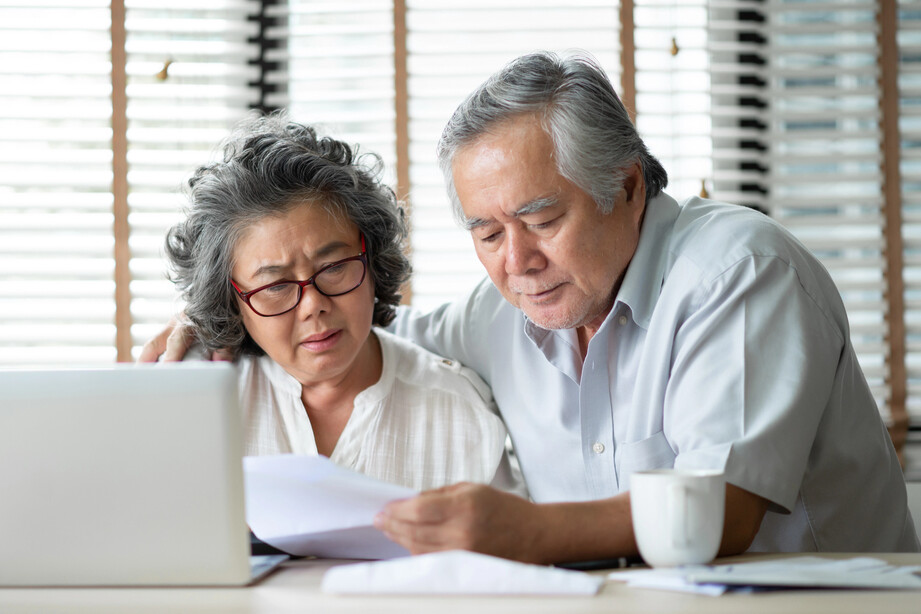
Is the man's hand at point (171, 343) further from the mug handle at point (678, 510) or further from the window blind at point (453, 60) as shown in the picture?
the mug handle at point (678, 510)

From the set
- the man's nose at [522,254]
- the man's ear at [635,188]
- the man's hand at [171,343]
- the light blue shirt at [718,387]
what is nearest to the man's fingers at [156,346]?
the man's hand at [171,343]

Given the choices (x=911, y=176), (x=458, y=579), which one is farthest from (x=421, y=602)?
(x=911, y=176)

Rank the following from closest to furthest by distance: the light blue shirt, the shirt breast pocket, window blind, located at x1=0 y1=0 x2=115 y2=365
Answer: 1. the light blue shirt
2. the shirt breast pocket
3. window blind, located at x1=0 y1=0 x2=115 y2=365

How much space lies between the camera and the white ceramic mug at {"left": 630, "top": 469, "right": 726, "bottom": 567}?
1059 mm

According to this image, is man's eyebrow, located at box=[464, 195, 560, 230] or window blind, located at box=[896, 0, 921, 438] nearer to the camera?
man's eyebrow, located at box=[464, 195, 560, 230]

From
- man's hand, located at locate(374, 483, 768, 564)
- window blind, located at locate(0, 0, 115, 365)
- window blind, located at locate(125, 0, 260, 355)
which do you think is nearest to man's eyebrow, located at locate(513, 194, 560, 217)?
man's hand, located at locate(374, 483, 768, 564)

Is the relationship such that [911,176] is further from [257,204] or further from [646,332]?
[257,204]

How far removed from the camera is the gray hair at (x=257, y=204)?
1770mm

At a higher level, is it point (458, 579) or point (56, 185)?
point (56, 185)

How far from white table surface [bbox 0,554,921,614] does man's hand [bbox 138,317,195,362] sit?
2.91 feet

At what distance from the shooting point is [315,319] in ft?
5.65

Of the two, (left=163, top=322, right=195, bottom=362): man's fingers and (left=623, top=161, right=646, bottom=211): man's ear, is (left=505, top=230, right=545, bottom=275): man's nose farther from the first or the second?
(left=163, top=322, right=195, bottom=362): man's fingers

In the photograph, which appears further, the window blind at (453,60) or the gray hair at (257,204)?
the window blind at (453,60)

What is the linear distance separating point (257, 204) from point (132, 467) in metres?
0.84
